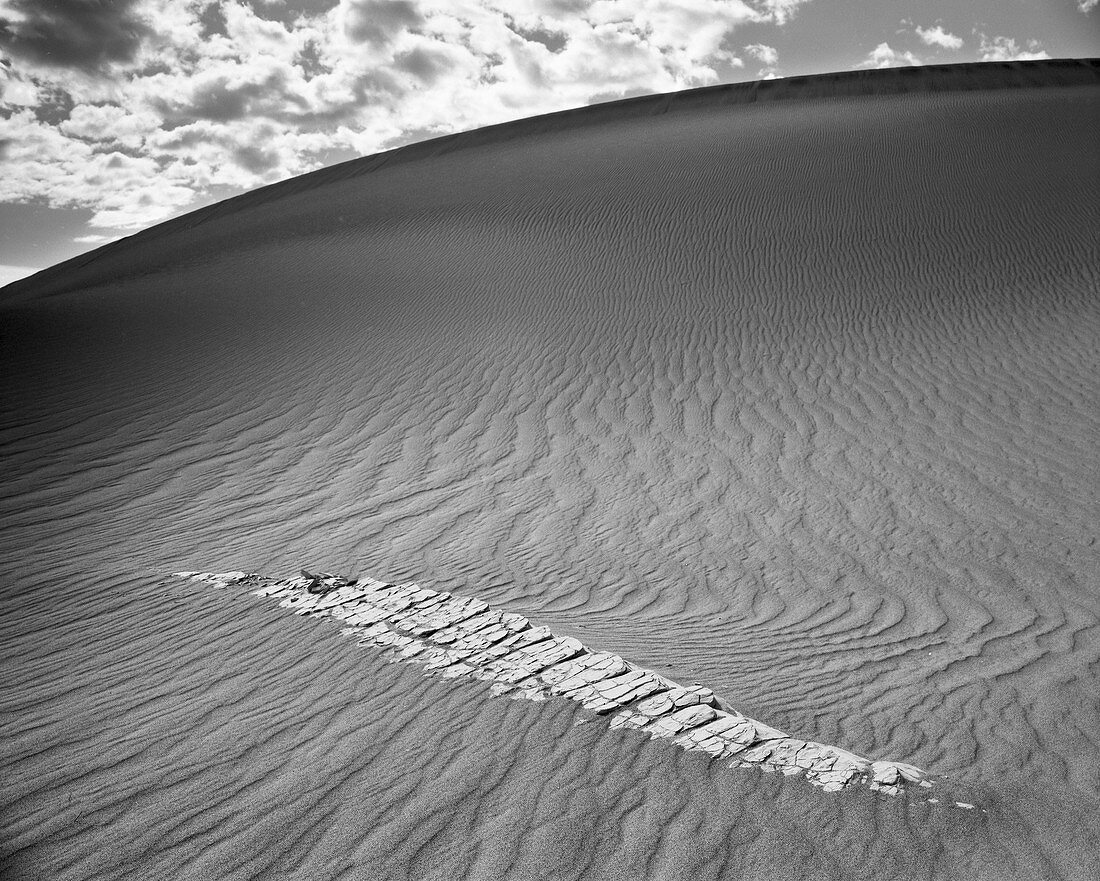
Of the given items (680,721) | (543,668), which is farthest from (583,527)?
(680,721)

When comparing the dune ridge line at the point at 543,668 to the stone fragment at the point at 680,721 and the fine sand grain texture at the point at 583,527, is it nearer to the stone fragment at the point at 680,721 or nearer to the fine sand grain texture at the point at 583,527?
the stone fragment at the point at 680,721

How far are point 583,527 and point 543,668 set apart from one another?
263cm

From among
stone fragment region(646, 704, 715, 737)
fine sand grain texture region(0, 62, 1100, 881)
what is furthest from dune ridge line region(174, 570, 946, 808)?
fine sand grain texture region(0, 62, 1100, 881)

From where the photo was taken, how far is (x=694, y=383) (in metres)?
9.95

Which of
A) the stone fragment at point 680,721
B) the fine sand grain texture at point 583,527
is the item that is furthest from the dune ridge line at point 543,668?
the fine sand grain texture at point 583,527

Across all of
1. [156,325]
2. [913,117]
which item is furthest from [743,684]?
[913,117]

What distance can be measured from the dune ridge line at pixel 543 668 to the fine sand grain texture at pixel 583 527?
0.12m

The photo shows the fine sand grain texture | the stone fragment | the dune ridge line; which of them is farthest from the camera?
the stone fragment

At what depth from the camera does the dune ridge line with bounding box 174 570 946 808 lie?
3.09 meters

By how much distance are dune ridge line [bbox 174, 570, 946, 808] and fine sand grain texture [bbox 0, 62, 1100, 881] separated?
12 centimetres

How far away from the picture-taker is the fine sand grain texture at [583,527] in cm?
284

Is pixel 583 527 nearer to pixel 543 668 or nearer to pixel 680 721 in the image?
pixel 543 668

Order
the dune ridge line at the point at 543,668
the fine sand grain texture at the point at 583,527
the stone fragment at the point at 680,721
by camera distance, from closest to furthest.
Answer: the fine sand grain texture at the point at 583,527
the dune ridge line at the point at 543,668
the stone fragment at the point at 680,721

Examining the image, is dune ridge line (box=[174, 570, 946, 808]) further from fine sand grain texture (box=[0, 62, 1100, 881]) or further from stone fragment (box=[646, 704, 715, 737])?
fine sand grain texture (box=[0, 62, 1100, 881])
